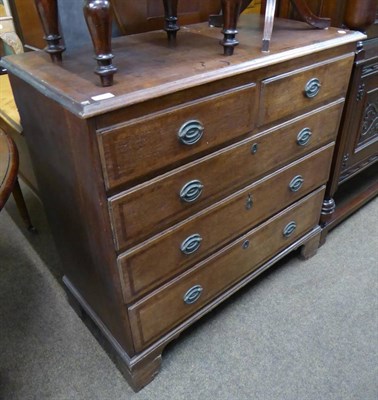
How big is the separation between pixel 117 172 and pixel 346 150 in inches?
41.7

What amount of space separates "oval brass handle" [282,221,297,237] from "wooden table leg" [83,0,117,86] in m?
0.89

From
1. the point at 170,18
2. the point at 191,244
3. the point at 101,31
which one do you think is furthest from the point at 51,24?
the point at 191,244

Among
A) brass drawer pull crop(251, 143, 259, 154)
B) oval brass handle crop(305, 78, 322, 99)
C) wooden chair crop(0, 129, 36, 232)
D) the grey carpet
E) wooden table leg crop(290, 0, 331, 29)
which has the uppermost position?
wooden table leg crop(290, 0, 331, 29)

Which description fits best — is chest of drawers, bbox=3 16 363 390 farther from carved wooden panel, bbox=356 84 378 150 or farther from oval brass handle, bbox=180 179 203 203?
carved wooden panel, bbox=356 84 378 150

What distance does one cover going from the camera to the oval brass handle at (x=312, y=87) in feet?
3.70

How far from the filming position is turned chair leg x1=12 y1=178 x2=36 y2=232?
173cm

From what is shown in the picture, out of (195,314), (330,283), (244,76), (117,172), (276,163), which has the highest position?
(244,76)

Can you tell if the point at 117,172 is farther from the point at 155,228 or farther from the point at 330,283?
the point at 330,283

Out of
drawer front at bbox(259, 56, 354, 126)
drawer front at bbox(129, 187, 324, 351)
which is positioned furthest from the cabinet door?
drawer front at bbox(129, 187, 324, 351)

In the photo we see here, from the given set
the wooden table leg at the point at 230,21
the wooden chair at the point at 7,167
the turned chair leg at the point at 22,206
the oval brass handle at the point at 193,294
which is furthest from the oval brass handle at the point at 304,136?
the turned chair leg at the point at 22,206

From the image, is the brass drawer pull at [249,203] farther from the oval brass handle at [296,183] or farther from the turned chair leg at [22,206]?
the turned chair leg at [22,206]

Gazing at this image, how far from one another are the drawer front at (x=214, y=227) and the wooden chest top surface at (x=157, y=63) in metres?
0.37

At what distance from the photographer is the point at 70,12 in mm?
1206

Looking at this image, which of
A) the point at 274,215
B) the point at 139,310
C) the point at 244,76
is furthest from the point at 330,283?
the point at 244,76
